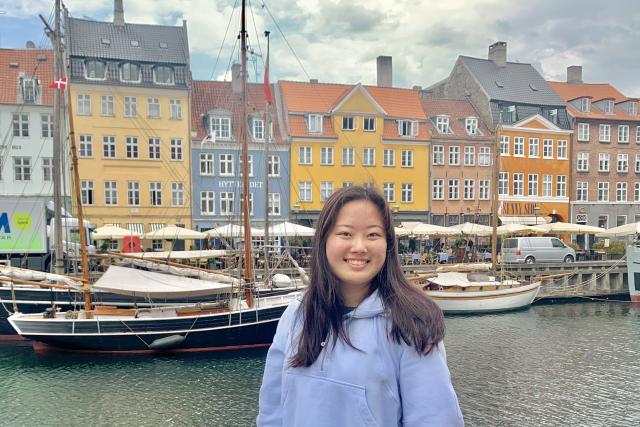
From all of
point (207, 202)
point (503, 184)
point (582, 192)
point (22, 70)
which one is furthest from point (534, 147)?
point (22, 70)

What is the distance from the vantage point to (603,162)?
4100cm

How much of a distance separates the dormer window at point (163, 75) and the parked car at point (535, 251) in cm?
2172

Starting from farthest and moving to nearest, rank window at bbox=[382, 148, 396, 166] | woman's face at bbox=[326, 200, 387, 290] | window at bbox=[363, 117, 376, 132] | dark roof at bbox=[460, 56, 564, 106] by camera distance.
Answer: dark roof at bbox=[460, 56, 564, 106] < window at bbox=[382, 148, 396, 166] < window at bbox=[363, 117, 376, 132] < woman's face at bbox=[326, 200, 387, 290]

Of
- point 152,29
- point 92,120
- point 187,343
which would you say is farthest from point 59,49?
point 152,29

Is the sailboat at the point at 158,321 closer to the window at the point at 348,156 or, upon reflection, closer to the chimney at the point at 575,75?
→ the window at the point at 348,156

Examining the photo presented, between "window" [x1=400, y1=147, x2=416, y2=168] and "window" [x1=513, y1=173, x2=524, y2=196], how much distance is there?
7.96 metres

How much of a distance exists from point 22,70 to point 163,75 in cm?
819

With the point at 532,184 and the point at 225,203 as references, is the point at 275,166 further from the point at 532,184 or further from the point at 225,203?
the point at 532,184

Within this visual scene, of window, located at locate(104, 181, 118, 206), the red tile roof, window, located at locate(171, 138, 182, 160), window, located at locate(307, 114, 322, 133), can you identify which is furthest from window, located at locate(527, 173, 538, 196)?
the red tile roof

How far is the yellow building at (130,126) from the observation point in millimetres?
31938

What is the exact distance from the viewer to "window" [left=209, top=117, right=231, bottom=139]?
111 feet

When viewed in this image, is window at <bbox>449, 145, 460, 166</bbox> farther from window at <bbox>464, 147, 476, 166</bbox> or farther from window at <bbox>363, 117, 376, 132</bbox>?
window at <bbox>363, 117, 376, 132</bbox>

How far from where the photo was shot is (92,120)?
32.0 meters

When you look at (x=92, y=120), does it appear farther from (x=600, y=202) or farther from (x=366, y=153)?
(x=600, y=202)
